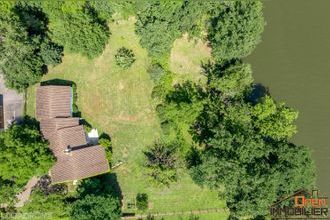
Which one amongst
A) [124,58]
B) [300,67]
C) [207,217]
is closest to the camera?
[124,58]

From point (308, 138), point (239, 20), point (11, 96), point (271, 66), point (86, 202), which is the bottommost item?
point (86, 202)

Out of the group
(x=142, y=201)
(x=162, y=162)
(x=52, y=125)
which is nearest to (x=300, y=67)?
(x=162, y=162)

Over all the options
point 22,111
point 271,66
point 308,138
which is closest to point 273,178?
point 308,138

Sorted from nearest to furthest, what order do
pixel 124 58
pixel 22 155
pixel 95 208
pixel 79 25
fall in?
pixel 22 155 < pixel 95 208 < pixel 79 25 < pixel 124 58

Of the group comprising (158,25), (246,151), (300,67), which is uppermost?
(158,25)

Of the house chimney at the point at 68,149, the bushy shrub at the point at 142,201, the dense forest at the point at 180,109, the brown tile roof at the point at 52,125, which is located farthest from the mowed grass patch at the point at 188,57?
the house chimney at the point at 68,149

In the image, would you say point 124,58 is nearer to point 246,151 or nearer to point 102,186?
point 102,186

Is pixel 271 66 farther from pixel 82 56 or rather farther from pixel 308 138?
pixel 82 56
